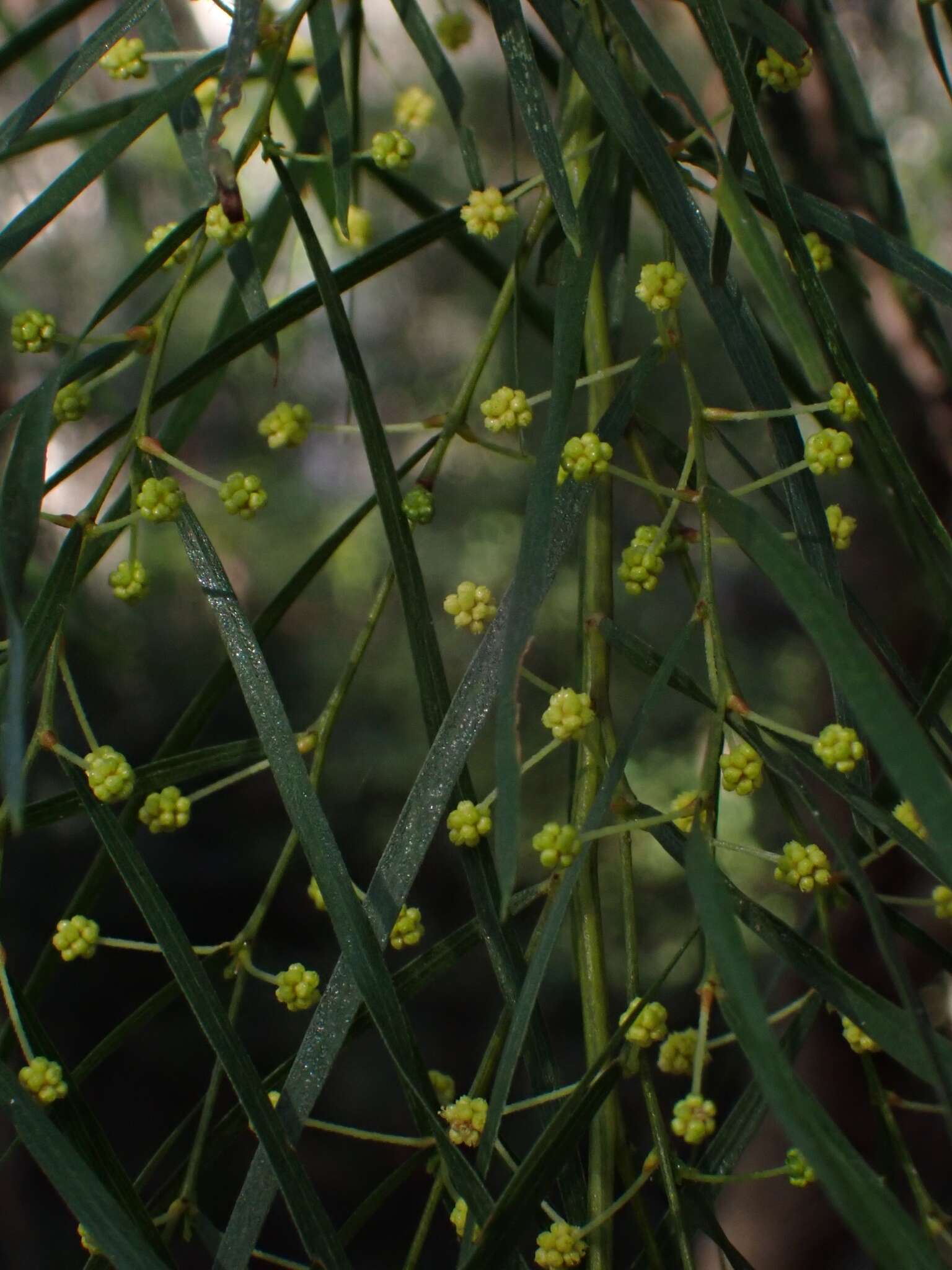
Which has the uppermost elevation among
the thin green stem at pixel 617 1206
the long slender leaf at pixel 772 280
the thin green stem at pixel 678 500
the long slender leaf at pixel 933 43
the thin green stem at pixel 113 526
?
the long slender leaf at pixel 933 43

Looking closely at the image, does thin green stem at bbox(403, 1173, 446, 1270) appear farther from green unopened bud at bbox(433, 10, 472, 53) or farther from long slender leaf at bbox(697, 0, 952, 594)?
green unopened bud at bbox(433, 10, 472, 53)

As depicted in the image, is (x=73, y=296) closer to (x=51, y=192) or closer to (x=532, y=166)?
(x=532, y=166)

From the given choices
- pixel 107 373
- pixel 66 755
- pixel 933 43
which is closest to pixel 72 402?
pixel 107 373

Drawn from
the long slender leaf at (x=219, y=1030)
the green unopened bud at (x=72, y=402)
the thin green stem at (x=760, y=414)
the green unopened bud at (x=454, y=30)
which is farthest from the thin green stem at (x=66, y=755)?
the green unopened bud at (x=454, y=30)

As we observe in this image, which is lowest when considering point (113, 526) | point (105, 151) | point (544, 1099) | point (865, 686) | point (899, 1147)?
point (899, 1147)

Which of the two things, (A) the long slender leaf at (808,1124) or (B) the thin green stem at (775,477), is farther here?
(B) the thin green stem at (775,477)

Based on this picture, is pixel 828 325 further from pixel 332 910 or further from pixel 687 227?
pixel 332 910

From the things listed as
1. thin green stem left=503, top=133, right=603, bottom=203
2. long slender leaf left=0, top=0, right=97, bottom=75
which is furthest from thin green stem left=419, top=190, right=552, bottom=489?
long slender leaf left=0, top=0, right=97, bottom=75

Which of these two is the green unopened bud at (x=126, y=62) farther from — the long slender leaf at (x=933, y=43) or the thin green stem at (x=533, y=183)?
the long slender leaf at (x=933, y=43)
